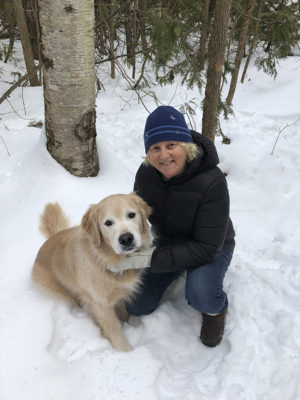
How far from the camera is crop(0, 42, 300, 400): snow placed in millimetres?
1783

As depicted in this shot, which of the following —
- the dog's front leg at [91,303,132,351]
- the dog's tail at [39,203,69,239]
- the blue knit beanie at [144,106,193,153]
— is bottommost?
the dog's front leg at [91,303,132,351]

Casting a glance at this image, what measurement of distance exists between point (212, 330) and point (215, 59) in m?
2.30

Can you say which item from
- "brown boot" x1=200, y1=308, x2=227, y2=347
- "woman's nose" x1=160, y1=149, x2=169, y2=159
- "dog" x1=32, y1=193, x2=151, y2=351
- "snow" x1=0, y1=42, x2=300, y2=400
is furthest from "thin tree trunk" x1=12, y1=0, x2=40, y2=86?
"brown boot" x1=200, y1=308, x2=227, y2=347

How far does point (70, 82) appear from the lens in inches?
111

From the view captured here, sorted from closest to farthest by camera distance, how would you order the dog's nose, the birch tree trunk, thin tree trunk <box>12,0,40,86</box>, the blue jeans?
the dog's nose, the blue jeans, the birch tree trunk, thin tree trunk <box>12,0,40,86</box>

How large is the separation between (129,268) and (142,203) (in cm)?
46

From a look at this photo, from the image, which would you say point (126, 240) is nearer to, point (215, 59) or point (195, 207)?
point (195, 207)

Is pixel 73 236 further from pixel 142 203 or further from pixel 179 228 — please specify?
pixel 179 228

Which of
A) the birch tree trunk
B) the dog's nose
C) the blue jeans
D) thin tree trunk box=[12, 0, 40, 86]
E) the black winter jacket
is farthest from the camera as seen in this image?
thin tree trunk box=[12, 0, 40, 86]

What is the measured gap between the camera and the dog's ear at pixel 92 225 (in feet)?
6.25

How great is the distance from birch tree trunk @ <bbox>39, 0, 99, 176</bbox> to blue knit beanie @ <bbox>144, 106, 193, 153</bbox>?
55.3 inches

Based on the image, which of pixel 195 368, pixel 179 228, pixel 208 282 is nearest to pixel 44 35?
pixel 179 228

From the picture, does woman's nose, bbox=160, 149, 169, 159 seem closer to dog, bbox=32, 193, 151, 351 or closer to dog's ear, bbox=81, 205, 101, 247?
dog, bbox=32, 193, 151, 351

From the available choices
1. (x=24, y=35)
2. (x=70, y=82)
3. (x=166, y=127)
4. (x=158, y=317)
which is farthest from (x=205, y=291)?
(x=24, y=35)
